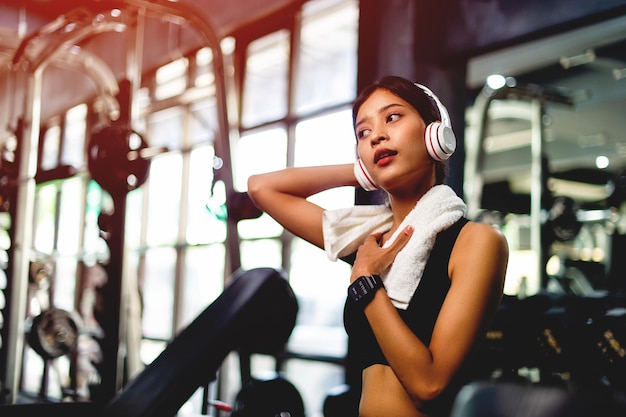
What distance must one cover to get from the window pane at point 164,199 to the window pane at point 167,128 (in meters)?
0.15

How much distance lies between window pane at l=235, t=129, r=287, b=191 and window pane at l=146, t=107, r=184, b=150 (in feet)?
3.68

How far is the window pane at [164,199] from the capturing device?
20.9 feet

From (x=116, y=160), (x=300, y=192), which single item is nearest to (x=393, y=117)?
(x=300, y=192)

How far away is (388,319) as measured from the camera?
137 centimetres

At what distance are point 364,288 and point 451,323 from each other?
20 cm

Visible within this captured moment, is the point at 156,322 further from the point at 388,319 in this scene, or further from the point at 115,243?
the point at 388,319

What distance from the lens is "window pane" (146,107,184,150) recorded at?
6488 millimetres

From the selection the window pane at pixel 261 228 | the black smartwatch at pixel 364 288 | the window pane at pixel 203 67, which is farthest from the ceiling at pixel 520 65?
the black smartwatch at pixel 364 288

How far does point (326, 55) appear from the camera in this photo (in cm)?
501

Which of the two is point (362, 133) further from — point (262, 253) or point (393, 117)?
point (262, 253)

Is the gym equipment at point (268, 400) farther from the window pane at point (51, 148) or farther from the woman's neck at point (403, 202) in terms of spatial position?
the window pane at point (51, 148)

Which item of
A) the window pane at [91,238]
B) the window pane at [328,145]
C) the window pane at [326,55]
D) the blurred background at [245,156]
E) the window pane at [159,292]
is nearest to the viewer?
the blurred background at [245,156]

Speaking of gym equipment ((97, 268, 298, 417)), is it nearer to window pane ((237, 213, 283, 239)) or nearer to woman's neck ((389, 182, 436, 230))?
woman's neck ((389, 182, 436, 230))

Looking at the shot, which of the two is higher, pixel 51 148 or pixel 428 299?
pixel 51 148
